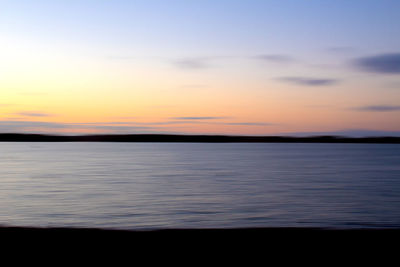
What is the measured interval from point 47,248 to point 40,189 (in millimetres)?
21868

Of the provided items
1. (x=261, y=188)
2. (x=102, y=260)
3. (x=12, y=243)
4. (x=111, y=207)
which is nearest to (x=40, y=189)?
(x=111, y=207)

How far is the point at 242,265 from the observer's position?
8102 mm

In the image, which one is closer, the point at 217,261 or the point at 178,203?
the point at 217,261

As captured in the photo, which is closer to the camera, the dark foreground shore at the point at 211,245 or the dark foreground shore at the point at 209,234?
the dark foreground shore at the point at 211,245

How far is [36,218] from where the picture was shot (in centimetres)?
1831

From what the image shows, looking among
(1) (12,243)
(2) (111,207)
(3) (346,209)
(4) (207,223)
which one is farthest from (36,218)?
(3) (346,209)

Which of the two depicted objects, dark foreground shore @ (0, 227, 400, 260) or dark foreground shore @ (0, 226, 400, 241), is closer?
dark foreground shore @ (0, 227, 400, 260)

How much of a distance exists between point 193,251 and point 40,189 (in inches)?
922

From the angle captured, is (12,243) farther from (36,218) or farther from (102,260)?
(36,218)

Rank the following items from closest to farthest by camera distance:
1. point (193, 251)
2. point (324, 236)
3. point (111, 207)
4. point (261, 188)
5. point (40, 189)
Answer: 1. point (193, 251)
2. point (324, 236)
3. point (111, 207)
4. point (40, 189)
5. point (261, 188)

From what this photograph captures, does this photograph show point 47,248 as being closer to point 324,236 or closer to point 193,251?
point 193,251

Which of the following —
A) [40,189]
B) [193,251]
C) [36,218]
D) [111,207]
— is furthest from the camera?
[40,189]

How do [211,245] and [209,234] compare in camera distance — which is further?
[209,234]

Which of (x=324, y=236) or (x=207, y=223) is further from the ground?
(x=324, y=236)
